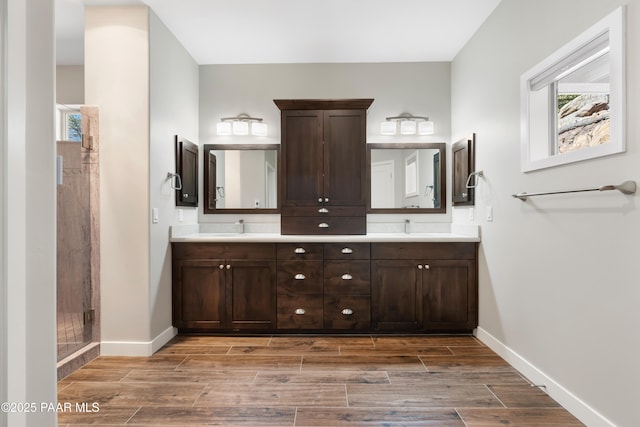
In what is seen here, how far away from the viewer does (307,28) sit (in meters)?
3.31

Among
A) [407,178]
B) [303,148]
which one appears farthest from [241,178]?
[407,178]

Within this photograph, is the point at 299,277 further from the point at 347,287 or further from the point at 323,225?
the point at 323,225

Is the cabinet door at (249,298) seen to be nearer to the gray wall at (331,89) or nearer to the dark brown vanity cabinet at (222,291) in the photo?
the dark brown vanity cabinet at (222,291)

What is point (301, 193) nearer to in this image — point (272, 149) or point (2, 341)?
point (272, 149)

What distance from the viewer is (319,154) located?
368 cm

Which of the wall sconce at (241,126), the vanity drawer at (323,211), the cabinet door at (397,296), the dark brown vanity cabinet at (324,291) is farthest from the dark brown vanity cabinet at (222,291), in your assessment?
the wall sconce at (241,126)

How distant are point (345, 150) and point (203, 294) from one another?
189 cm

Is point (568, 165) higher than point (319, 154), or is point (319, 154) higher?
point (319, 154)

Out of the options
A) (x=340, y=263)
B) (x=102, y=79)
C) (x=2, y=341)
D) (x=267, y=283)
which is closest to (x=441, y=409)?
(x=340, y=263)

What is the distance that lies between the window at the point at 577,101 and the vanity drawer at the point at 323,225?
160cm

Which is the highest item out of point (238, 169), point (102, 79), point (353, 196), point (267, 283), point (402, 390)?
point (102, 79)

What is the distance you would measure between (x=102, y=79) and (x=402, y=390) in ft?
10.3

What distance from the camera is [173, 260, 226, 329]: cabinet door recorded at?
3395 mm

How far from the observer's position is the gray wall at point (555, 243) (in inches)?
66.9
